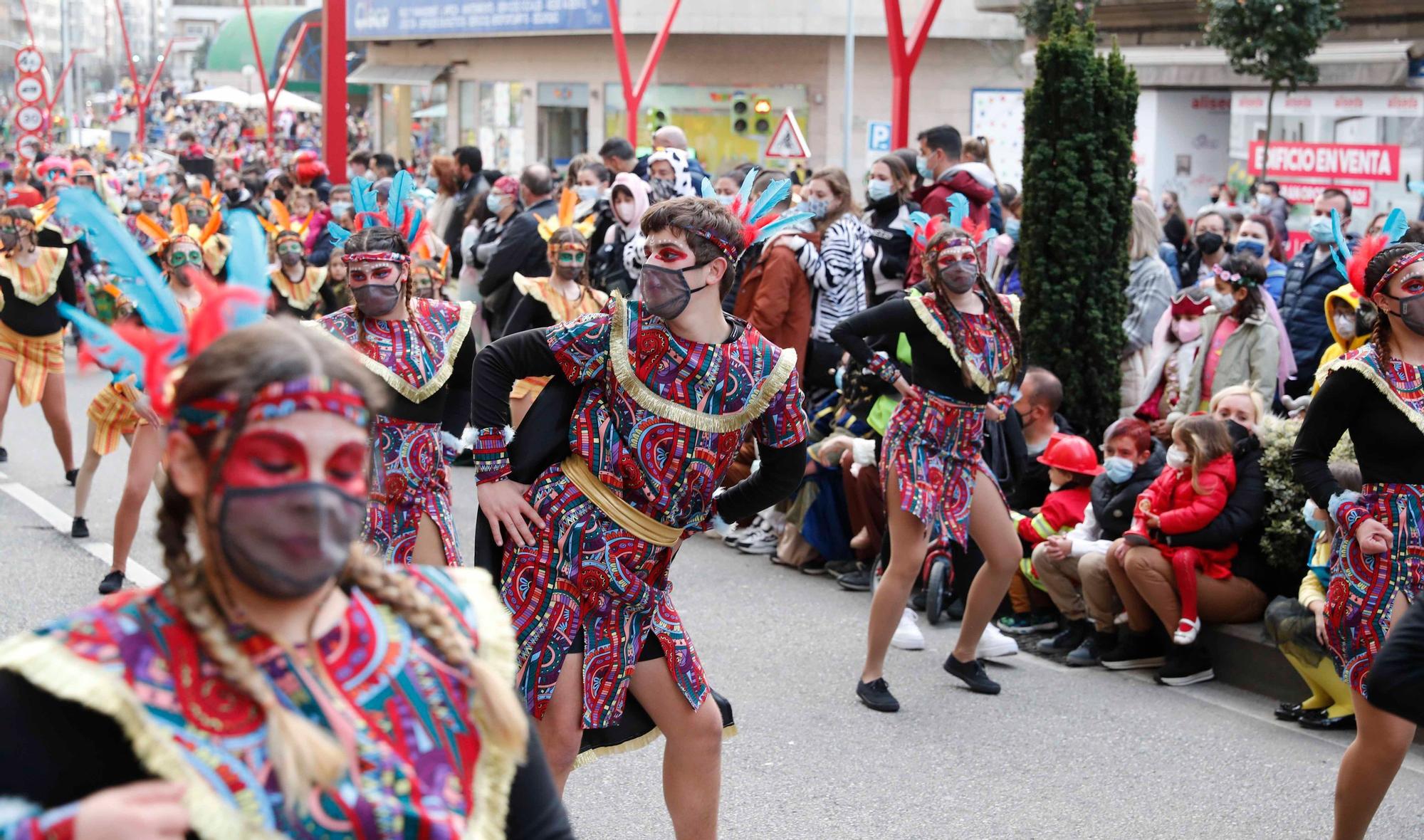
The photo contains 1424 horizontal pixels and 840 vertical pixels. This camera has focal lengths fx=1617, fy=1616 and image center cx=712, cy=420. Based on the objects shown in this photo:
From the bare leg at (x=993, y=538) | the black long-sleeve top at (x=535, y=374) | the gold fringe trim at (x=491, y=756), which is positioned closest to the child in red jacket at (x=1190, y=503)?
the bare leg at (x=993, y=538)

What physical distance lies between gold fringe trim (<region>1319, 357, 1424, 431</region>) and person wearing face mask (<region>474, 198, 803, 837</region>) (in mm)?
1653

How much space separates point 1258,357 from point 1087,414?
47.0 inches

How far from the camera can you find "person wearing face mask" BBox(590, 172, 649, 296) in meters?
10.6

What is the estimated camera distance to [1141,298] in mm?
9469

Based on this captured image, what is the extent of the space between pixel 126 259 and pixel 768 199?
9.23 ft

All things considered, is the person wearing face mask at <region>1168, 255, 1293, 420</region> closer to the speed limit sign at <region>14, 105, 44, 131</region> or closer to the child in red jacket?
the child in red jacket

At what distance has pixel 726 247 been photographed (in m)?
4.35

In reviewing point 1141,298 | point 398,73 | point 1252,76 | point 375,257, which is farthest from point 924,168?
point 398,73

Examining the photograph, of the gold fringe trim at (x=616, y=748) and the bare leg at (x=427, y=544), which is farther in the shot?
the bare leg at (x=427, y=544)

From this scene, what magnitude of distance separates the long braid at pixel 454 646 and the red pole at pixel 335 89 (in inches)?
572

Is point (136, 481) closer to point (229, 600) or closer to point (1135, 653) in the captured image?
point (1135, 653)

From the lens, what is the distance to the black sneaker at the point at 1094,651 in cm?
718

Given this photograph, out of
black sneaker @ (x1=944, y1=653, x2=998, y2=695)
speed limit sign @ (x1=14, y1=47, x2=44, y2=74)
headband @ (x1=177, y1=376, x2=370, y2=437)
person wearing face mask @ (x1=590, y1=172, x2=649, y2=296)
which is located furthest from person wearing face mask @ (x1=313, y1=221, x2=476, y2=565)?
speed limit sign @ (x1=14, y1=47, x2=44, y2=74)

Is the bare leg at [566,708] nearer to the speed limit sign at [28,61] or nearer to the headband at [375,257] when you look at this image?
the headband at [375,257]
